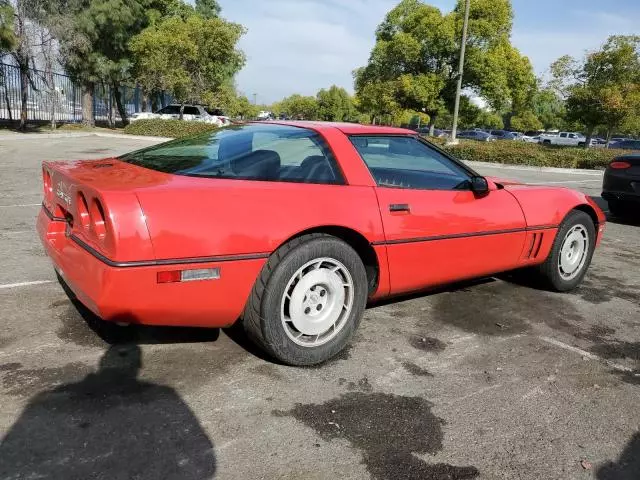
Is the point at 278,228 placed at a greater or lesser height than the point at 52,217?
Result: greater

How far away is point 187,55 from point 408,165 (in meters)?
25.7

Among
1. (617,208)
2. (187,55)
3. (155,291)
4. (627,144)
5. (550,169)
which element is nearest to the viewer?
(155,291)

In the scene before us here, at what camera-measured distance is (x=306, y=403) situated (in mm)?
2562

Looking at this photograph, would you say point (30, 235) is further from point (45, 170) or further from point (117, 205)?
point (117, 205)

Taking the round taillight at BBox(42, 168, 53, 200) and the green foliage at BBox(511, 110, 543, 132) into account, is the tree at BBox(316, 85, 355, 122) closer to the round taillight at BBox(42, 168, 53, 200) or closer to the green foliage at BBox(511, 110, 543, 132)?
the green foliage at BBox(511, 110, 543, 132)

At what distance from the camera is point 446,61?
111 ft

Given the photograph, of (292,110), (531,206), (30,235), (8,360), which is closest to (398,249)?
(531,206)

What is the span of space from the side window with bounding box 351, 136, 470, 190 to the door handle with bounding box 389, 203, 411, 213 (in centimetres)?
14

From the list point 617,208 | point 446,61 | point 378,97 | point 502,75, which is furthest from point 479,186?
point 446,61

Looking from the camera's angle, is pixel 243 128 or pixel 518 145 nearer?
pixel 243 128

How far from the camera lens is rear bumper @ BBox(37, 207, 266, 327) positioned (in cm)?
237

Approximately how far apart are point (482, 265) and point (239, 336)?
5.60 ft

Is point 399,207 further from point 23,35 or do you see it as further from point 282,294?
point 23,35

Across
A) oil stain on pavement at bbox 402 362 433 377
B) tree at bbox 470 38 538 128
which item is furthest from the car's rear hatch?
tree at bbox 470 38 538 128
